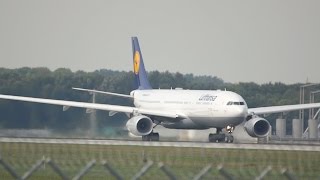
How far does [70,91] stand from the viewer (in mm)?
85750

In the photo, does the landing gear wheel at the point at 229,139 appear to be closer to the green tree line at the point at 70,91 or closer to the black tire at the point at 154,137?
the black tire at the point at 154,137

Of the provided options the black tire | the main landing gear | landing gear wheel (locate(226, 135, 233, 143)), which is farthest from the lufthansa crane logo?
landing gear wheel (locate(226, 135, 233, 143))

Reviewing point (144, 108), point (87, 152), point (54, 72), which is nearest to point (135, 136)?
point (144, 108)

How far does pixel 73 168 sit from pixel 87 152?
459 inches

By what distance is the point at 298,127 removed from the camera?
86625 mm

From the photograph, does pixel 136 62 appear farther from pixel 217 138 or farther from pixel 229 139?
pixel 229 139

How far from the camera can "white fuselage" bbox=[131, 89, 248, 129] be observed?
6588 cm

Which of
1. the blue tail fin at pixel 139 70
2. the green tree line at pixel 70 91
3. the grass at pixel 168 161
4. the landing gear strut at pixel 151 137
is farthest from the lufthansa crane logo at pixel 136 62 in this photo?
the grass at pixel 168 161

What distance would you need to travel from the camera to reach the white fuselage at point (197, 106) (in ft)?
216

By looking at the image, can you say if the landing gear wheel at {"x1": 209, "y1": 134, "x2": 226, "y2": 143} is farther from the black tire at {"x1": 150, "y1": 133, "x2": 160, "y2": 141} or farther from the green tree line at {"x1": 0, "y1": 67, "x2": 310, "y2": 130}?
the green tree line at {"x1": 0, "y1": 67, "x2": 310, "y2": 130}

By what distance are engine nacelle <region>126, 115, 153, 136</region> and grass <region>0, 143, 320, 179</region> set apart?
14.3 metres

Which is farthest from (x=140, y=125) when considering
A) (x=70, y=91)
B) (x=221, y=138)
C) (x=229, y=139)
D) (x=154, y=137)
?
(x=70, y=91)

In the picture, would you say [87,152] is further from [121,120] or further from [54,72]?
[54,72]

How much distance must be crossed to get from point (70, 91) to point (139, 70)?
793 cm
